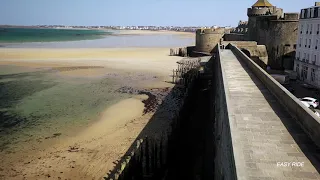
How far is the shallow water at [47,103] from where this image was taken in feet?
61.3

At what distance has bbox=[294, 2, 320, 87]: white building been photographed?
28.8 meters

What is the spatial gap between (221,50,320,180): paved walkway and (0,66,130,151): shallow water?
1301cm

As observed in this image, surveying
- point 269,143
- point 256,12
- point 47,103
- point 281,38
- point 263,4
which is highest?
point 263,4

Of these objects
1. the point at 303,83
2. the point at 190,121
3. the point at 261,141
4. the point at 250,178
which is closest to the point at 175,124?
the point at 190,121

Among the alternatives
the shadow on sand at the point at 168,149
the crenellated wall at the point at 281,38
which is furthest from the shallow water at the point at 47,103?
the crenellated wall at the point at 281,38

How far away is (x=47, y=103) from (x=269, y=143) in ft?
69.9

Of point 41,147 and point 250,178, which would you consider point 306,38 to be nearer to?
point 41,147

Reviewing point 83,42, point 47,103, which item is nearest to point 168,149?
point 47,103

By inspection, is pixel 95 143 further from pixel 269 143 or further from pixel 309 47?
pixel 309 47

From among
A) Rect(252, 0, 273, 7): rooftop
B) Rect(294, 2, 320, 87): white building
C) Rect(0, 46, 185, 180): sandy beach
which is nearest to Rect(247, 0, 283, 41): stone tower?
Rect(252, 0, 273, 7): rooftop

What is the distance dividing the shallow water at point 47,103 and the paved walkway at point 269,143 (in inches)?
512

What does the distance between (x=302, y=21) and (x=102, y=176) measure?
2876cm

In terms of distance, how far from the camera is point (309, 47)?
30.6 metres

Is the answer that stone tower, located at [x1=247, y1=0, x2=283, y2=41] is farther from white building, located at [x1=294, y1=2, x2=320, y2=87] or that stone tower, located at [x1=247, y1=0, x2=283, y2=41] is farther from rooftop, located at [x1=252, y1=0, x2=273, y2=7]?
white building, located at [x1=294, y1=2, x2=320, y2=87]
